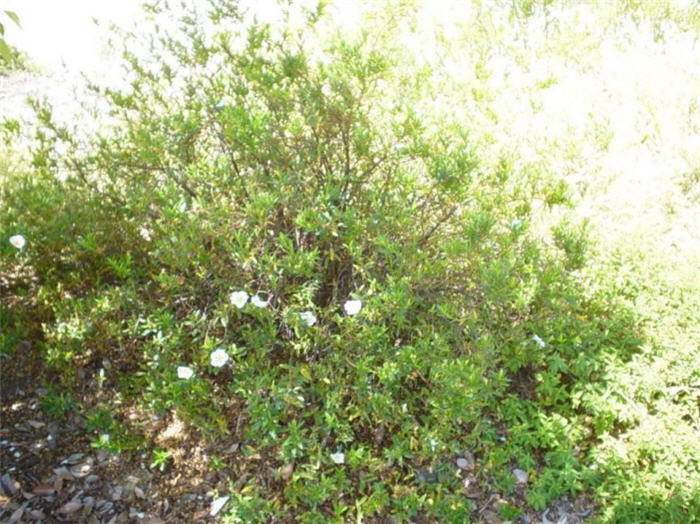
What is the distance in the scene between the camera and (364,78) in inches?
96.8

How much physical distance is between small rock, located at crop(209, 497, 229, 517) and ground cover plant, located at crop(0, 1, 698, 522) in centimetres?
4

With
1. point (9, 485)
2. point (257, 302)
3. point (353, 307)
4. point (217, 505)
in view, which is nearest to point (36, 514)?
point (9, 485)

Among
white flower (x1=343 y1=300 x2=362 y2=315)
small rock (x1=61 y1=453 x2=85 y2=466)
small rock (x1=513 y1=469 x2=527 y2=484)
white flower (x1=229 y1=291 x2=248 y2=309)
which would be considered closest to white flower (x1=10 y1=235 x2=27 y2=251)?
small rock (x1=61 y1=453 x2=85 y2=466)

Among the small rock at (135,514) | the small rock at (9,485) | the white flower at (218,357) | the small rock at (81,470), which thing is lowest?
the small rock at (135,514)

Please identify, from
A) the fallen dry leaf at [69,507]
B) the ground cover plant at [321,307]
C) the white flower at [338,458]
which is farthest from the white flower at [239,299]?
the fallen dry leaf at [69,507]

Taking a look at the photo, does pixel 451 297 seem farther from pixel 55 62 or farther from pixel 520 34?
pixel 55 62

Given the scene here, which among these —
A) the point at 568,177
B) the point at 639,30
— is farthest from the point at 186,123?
the point at 639,30

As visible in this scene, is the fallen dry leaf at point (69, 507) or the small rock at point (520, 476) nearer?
the fallen dry leaf at point (69, 507)

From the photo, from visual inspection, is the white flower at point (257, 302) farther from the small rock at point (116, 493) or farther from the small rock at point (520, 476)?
the small rock at point (520, 476)

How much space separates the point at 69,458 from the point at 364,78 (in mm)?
1953

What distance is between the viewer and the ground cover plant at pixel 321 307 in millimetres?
2363

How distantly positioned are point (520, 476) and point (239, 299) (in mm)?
1428

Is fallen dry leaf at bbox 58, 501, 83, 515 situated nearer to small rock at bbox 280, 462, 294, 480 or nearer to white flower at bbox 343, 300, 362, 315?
small rock at bbox 280, 462, 294, 480

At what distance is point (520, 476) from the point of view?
8.93ft
